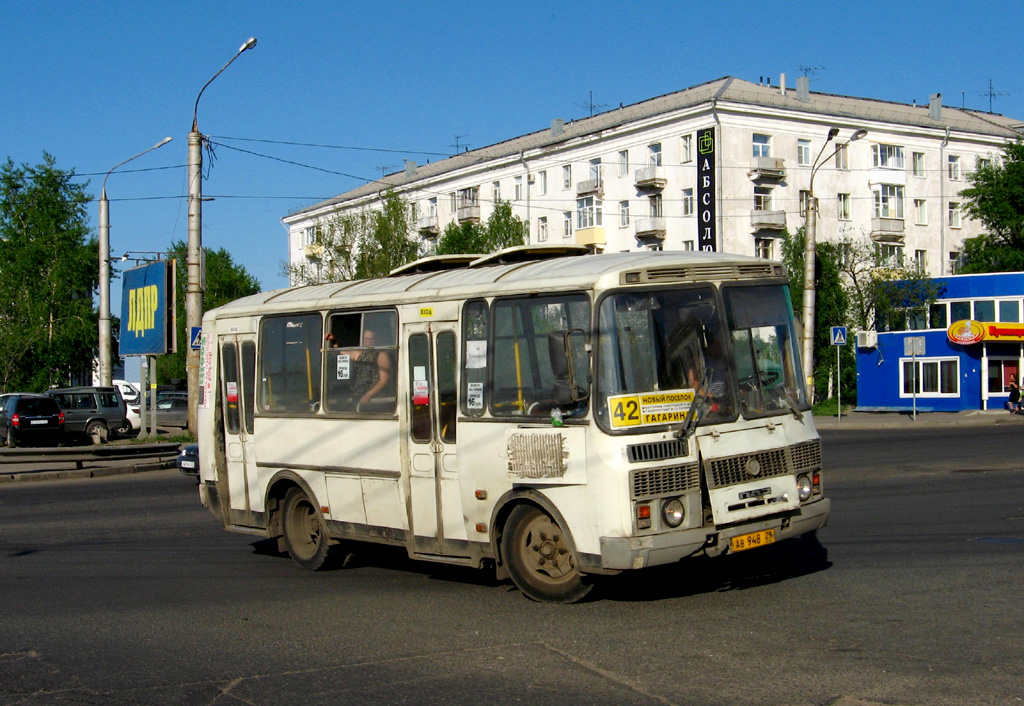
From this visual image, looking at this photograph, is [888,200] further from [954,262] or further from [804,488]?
[804,488]

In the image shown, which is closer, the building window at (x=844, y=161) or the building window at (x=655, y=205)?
the building window at (x=655, y=205)

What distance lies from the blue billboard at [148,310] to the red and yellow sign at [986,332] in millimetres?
30377

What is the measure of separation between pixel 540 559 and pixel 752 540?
1570 mm

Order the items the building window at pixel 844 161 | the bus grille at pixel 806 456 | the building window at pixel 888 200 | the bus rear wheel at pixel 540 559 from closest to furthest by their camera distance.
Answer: the bus rear wheel at pixel 540 559
the bus grille at pixel 806 456
the building window at pixel 844 161
the building window at pixel 888 200

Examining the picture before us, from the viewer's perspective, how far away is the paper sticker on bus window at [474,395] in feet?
28.8

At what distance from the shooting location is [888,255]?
57.8 m

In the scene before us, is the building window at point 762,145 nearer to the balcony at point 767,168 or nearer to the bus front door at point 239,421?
the balcony at point 767,168

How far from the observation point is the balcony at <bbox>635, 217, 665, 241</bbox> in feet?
199

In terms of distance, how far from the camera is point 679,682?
6.12 meters

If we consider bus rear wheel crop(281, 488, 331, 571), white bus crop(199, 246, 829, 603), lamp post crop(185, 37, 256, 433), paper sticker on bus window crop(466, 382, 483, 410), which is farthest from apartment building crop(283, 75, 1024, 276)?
paper sticker on bus window crop(466, 382, 483, 410)

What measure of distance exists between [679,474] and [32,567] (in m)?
6.91

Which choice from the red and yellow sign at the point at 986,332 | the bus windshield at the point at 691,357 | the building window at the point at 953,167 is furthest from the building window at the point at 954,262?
the bus windshield at the point at 691,357

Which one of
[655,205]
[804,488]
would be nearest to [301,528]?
[804,488]

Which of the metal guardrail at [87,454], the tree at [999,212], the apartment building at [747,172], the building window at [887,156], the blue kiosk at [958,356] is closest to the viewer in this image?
the metal guardrail at [87,454]
